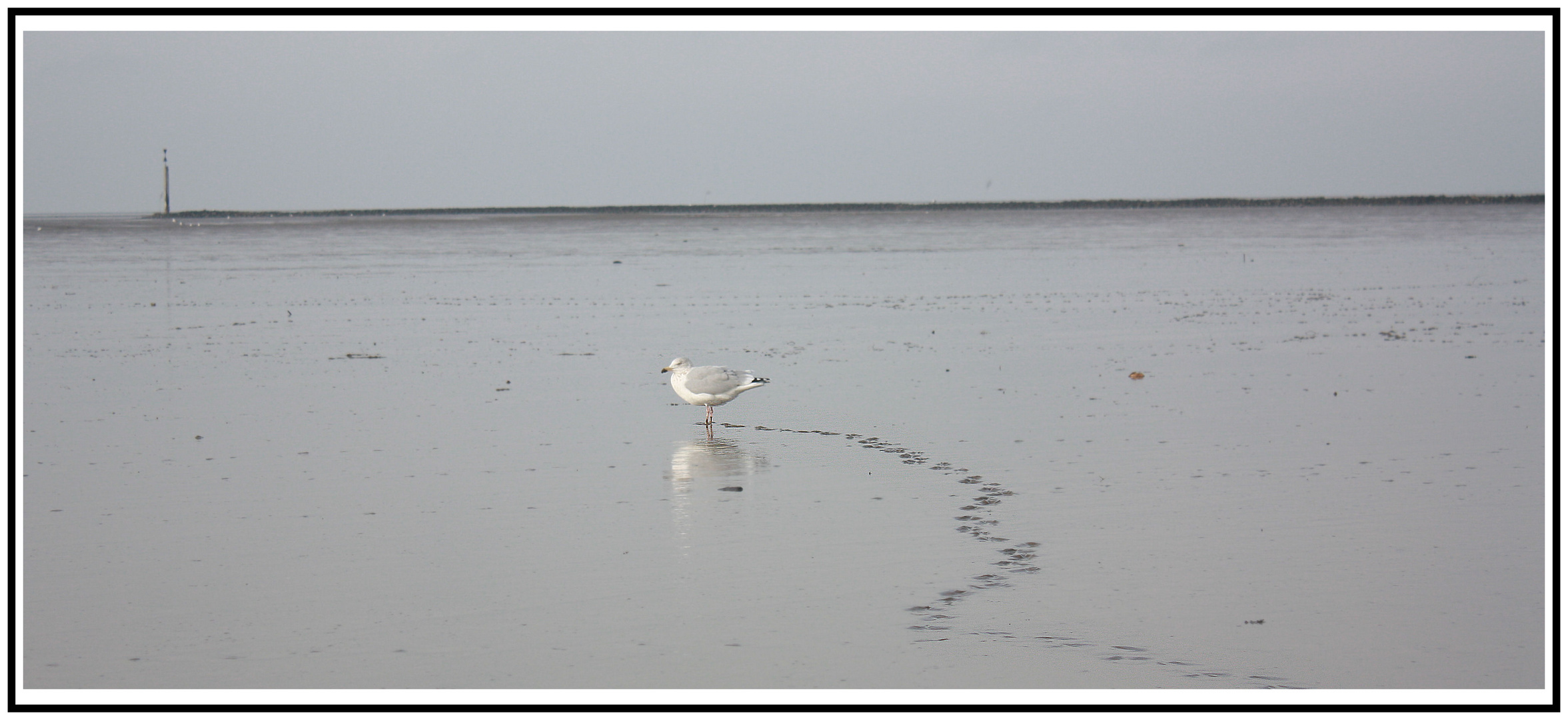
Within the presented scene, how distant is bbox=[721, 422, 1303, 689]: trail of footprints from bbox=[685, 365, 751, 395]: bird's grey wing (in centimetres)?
173

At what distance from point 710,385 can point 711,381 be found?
4 cm

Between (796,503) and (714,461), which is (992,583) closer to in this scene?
(796,503)

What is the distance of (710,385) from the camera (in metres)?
11.3

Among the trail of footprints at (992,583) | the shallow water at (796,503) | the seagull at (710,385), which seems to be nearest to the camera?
the trail of footprints at (992,583)

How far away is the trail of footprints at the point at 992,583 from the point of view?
5.61 meters

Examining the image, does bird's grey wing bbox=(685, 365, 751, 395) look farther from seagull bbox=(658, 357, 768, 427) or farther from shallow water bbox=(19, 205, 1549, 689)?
shallow water bbox=(19, 205, 1549, 689)

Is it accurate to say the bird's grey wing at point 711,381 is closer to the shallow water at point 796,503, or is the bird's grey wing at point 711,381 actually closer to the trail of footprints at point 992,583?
the shallow water at point 796,503

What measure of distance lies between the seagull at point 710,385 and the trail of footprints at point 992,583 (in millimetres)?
1734

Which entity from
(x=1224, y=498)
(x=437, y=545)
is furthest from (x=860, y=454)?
(x=437, y=545)

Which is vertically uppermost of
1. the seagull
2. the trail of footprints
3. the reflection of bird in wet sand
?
the seagull

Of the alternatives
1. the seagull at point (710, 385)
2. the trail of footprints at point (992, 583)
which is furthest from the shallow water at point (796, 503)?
the seagull at point (710, 385)

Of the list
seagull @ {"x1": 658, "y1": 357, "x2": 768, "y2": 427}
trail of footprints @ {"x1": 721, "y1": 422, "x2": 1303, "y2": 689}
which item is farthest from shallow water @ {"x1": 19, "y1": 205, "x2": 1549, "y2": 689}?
seagull @ {"x1": 658, "y1": 357, "x2": 768, "y2": 427}

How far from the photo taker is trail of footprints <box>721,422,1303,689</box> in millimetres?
5609
